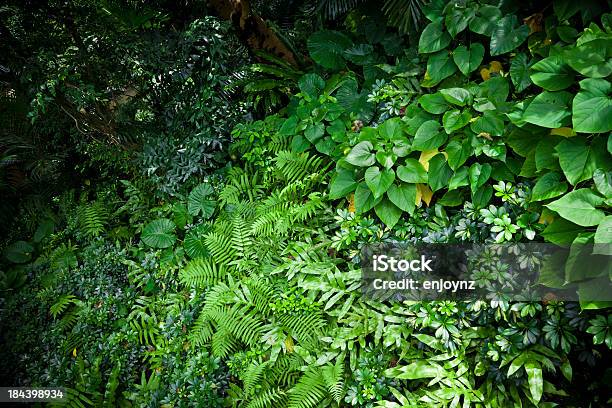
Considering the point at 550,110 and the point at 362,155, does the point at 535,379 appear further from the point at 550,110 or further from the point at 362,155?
the point at 362,155

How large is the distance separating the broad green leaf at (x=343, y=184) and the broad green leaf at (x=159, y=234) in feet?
4.26

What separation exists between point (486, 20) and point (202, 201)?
209 cm

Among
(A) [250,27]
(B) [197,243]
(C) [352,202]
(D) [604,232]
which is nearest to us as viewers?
(D) [604,232]

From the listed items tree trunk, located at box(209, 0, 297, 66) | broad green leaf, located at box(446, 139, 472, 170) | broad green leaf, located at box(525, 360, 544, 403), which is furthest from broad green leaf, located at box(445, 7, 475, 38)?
broad green leaf, located at box(525, 360, 544, 403)

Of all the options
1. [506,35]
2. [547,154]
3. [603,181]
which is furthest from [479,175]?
[506,35]

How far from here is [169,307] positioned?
3.19 m

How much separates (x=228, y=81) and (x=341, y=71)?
793mm

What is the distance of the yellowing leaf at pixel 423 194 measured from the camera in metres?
2.55

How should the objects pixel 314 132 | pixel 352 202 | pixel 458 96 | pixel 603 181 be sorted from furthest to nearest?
pixel 314 132
pixel 352 202
pixel 458 96
pixel 603 181

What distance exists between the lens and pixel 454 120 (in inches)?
95.5

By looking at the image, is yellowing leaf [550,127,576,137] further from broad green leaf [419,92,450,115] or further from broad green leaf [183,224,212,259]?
broad green leaf [183,224,212,259]

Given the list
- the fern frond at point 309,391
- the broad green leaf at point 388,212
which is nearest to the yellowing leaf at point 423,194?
the broad green leaf at point 388,212

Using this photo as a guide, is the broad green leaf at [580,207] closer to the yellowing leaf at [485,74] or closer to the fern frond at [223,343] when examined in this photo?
the yellowing leaf at [485,74]

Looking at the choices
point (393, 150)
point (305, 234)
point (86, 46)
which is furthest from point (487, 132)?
point (86, 46)
